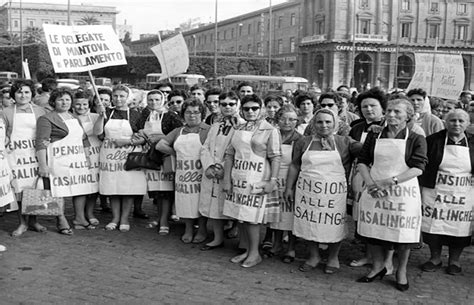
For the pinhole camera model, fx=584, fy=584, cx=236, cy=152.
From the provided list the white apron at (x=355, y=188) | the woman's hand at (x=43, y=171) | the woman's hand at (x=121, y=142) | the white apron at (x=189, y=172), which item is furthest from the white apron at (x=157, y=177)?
the white apron at (x=355, y=188)

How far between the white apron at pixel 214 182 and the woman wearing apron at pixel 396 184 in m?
1.72

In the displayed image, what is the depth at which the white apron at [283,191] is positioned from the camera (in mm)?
6453

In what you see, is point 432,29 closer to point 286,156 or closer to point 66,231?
point 286,156

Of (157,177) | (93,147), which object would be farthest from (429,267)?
(93,147)

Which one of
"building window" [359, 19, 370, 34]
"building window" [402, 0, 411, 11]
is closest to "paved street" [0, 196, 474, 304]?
"building window" [359, 19, 370, 34]

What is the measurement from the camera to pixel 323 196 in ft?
19.6

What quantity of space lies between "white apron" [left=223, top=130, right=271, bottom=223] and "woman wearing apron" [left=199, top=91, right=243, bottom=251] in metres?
0.35

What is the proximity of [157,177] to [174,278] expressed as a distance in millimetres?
2089

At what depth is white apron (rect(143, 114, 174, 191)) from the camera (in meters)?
7.66

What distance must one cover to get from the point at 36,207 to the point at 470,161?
5.06 metres

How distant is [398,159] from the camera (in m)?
5.57

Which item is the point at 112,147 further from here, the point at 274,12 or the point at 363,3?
the point at 274,12

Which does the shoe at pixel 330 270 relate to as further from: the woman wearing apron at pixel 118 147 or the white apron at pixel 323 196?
the woman wearing apron at pixel 118 147

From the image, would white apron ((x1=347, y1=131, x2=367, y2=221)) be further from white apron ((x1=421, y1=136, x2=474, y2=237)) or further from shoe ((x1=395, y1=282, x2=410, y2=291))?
shoe ((x1=395, y1=282, x2=410, y2=291))
